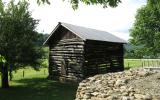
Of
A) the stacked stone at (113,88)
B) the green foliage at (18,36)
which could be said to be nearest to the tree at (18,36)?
the green foliage at (18,36)

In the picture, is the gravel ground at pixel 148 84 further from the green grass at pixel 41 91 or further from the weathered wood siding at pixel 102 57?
the weathered wood siding at pixel 102 57

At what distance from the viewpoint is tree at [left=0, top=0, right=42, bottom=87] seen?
94.6 feet

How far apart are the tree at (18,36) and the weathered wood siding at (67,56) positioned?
2606mm

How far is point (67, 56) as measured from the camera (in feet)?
105

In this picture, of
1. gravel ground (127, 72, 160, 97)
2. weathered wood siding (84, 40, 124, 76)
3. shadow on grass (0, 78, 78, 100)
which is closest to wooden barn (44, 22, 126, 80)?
weathered wood siding (84, 40, 124, 76)

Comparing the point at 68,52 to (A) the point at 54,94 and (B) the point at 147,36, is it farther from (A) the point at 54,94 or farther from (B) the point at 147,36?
(B) the point at 147,36

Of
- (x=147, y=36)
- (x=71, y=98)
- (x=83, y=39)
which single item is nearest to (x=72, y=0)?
(x=71, y=98)

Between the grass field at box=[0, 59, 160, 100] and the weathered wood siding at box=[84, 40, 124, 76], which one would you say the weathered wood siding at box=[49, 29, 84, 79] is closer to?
the weathered wood siding at box=[84, 40, 124, 76]

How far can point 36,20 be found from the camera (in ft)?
103

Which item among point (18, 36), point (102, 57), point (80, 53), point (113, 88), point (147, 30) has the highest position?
point (147, 30)

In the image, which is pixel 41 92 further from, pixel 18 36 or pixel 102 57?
pixel 102 57

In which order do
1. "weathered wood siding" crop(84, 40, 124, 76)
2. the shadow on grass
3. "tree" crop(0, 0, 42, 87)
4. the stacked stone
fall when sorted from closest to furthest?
1. the stacked stone
2. the shadow on grass
3. "tree" crop(0, 0, 42, 87)
4. "weathered wood siding" crop(84, 40, 124, 76)

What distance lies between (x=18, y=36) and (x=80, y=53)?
5.75 meters

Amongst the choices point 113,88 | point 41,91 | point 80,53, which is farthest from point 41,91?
point 113,88
